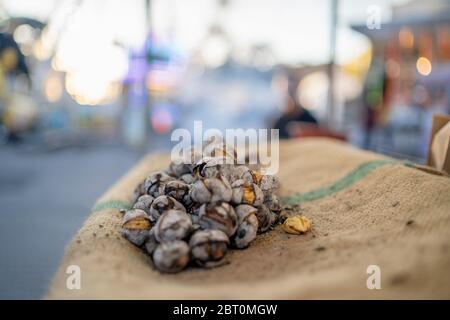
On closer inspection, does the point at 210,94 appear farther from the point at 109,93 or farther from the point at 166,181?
the point at 166,181

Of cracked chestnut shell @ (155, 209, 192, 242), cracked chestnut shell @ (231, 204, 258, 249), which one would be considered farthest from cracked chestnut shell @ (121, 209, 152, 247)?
cracked chestnut shell @ (231, 204, 258, 249)

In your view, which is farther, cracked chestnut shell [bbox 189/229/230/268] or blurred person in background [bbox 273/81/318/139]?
blurred person in background [bbox 273/81/318/139]

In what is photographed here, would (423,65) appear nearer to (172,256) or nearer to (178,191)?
(178,191)

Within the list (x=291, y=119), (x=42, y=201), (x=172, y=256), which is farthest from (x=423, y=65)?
(x=172, y=256)

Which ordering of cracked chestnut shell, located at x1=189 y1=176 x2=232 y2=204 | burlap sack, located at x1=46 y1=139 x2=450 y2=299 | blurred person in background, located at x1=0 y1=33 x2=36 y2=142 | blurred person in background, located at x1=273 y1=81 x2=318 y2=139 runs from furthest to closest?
blurred person in background, located at x1=0 y1=33 x2=36 y2=142 < blurred person in background, located at x1=273 y1=81 x2=318 y2=139 < cracked chestnut shell, located at x1=189 y1=176 x2=232 y2=204 < burlap sack, located at x1=46 y1=139 x2=450 y2=299

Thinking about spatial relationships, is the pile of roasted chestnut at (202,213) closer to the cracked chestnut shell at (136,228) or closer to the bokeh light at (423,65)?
the cracked chestnut shell at (136,228)

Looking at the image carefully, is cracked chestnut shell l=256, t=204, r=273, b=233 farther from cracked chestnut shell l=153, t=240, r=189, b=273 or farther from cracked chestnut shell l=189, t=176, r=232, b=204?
cracked chestnut shell l=153, t=240, r=189, b=273

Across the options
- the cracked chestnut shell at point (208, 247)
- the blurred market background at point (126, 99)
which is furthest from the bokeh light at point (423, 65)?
the cracked chestnut shell at point (208, 247)
